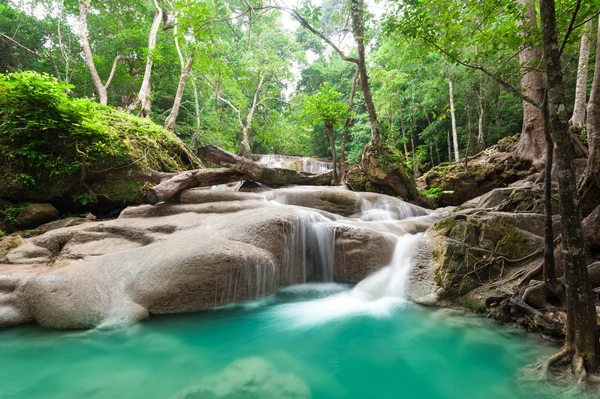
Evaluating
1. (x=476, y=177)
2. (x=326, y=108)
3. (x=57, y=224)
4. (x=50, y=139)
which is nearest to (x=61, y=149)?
(x=50, y=139)

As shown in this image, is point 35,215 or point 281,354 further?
point 35,215

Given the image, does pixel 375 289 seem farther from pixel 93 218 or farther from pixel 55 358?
pixel 93 218

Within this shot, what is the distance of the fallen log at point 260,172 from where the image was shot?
780cm

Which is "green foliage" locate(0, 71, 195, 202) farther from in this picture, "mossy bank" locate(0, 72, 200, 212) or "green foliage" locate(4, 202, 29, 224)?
"green foliage" locate(4, 202, 29, 224)

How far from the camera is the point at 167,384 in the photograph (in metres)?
2.67

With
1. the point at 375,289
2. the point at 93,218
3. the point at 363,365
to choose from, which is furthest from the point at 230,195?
the point at 363,365

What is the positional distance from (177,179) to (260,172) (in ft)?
8.83

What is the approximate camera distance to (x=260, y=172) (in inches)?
357

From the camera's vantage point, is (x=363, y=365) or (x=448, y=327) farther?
(x=448, y=327)

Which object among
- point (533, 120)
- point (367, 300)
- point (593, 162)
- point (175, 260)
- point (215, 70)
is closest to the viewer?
point (593, 162)

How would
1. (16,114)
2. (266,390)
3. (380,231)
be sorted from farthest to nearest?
(16,114), (380,231), (266,390)

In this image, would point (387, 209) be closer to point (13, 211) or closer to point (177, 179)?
point (177, 179)

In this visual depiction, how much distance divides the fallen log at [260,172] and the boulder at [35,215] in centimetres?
385

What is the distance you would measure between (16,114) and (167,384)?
24.7ft
